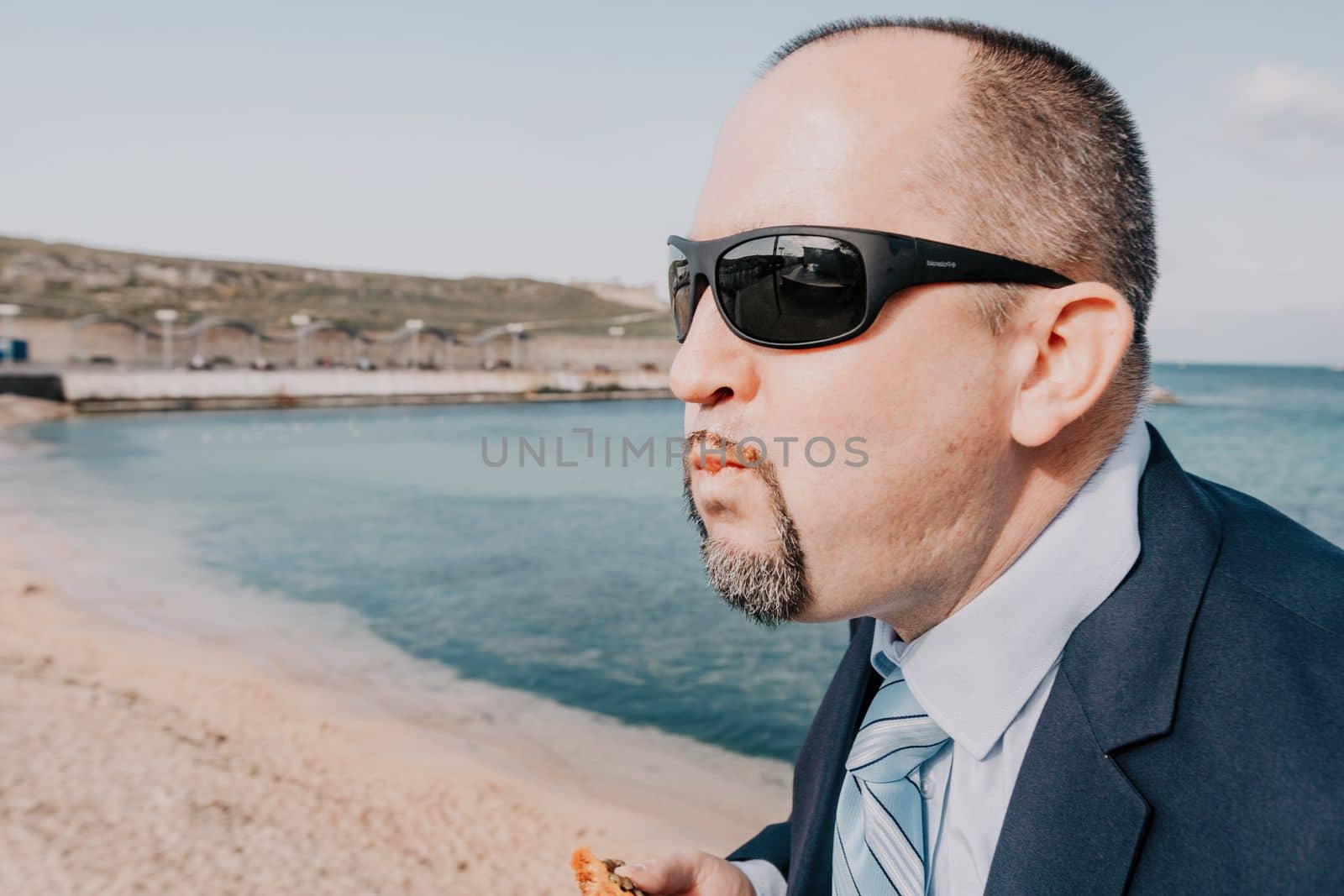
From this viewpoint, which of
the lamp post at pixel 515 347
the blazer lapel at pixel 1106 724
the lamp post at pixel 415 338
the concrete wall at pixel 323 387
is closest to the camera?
the blazer lapel at pixel 1106 724

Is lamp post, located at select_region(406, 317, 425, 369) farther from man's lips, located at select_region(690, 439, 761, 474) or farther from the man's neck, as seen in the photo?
the man's neck

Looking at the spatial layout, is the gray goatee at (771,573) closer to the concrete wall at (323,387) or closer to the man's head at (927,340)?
the man's head at (927,340)

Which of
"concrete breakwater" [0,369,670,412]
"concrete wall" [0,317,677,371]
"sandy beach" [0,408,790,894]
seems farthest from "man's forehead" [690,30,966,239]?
"concrete wall" [0,317,677,371]

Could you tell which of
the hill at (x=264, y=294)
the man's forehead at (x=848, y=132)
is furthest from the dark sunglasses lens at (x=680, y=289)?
the hill at (x=264, y=294)

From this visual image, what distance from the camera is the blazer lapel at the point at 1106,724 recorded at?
1.10m

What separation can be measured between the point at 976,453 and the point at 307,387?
53684 millimetres

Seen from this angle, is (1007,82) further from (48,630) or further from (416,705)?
(48,630)

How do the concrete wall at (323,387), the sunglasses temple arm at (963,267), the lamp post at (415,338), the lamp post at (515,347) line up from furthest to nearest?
1. the lamp post at (515,347)
2. the lamp post at (415,338)
3. the concrete wall at (323,387)
4. the sunglasses temple arm at (963,267)

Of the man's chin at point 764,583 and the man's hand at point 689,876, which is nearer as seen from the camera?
the man's chin at point 764,583

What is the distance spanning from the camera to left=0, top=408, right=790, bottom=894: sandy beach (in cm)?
580

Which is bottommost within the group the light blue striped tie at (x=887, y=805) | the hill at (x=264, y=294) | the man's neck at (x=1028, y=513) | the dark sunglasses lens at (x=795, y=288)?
the light blue striped tie at (x=887, y=805)

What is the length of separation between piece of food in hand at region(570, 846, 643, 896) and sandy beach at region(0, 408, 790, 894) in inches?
198

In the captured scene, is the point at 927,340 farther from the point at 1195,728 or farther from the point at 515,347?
the point at 515,347

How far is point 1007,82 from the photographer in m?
1.27
